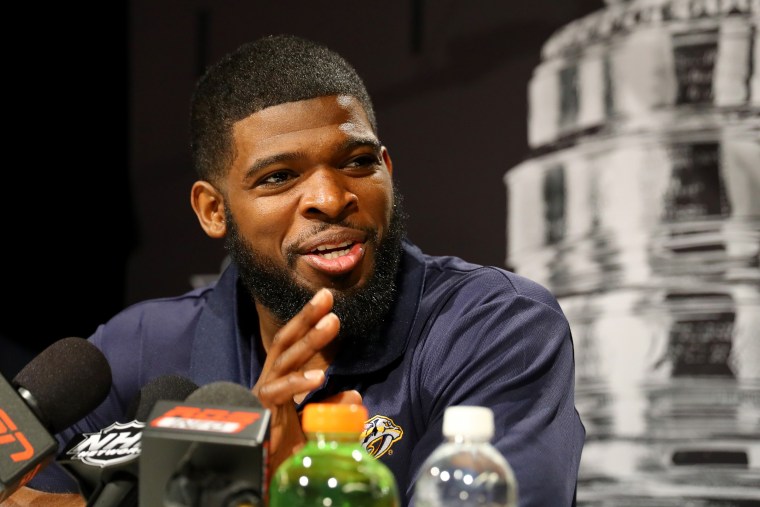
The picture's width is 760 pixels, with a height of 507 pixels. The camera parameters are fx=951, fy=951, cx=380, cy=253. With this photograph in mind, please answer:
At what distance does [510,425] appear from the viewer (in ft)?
4.14

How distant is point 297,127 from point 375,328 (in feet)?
1.19

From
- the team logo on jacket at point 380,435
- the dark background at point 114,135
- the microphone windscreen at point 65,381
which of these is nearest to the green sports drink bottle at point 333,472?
the microphone windscreen at point 65,381

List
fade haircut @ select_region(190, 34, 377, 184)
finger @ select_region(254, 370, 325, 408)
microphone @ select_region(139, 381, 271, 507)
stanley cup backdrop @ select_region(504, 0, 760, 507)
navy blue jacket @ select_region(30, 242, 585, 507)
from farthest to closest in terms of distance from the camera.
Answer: stanley cup backdrop @ select_region(504, 0, 760, 507)
fade haircut @ select_region(190, 34, 377, 184)
navy blue jacket @ select_region(30, 242, 585, 507)
finger @ select_region(254, 370, 325, 408)
microphone @ select_region(139, 381, 271, 507)

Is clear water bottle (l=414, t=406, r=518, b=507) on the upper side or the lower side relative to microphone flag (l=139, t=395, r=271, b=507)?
lower

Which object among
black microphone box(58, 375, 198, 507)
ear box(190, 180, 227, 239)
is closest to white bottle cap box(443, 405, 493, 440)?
black microphone box(58, 375, 198, 507)

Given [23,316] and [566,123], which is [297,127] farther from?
[23,316]

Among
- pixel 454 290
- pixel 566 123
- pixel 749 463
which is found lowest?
pixel 749 463

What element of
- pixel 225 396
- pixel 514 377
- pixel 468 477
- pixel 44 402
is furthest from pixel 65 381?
pixel 514 377

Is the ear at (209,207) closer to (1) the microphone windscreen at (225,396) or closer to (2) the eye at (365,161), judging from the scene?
(2) the eye at (365,161)

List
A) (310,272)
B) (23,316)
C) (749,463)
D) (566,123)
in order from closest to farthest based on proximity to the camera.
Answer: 1. (310,272)
2. (749,463)
3. (566,123)
4. (23,316)

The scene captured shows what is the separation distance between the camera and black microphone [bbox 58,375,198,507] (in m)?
0.89

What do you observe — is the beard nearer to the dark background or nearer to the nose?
the nose

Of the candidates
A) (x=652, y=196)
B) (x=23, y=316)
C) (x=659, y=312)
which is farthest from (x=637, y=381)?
(x=23, y=316)

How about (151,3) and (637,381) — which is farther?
(151,3)
